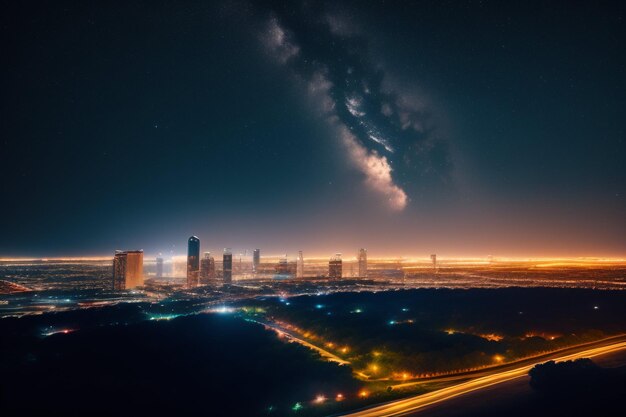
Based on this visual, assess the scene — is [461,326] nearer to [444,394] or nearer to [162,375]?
[444,394]

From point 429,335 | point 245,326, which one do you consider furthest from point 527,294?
point 245,326

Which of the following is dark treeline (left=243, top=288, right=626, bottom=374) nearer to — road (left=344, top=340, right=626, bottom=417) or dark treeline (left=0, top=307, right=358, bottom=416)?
road (left=344, top=340, right=626, bottom=417)

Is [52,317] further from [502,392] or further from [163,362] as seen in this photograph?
[502,392]

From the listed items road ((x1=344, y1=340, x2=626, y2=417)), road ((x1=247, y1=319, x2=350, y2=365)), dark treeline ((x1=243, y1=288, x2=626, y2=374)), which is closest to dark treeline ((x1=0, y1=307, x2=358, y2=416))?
road ((x1=247, y1=319, x2=350, y2=365))

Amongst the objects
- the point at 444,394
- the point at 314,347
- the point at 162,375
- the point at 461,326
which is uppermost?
the point at 444,394

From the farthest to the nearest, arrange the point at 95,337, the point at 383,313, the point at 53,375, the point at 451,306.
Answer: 1. the point at 451,306
2. the point at 383,313
3. the point at 95,337
4. the point at 53,375

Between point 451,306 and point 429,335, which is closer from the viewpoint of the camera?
point 429,335

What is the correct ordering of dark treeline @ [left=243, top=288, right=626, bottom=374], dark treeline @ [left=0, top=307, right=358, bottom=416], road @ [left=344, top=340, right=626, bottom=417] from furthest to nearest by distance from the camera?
dark treeline @ [left=243, top=288, right=626, bottom=374] → dark treeline @ [left=0, top=307, right=358, bottom=416] → road @ [left=344, top=340, right=626, bottom=417]

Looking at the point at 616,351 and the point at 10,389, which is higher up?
the point at 616,351

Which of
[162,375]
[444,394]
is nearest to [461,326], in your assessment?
[444,394]

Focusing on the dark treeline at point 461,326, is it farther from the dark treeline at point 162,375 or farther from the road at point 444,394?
the dark treeline at point 162,375

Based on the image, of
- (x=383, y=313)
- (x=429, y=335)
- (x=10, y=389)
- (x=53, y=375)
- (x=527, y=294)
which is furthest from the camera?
(x=527, y=294)
